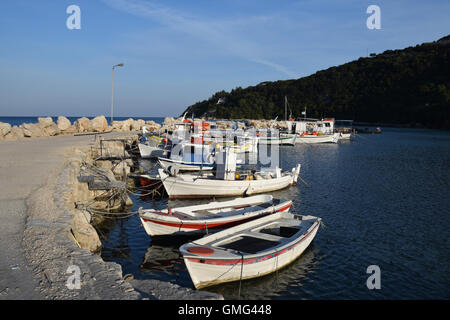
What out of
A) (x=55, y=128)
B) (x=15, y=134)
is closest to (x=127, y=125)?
(x=55, y=128)

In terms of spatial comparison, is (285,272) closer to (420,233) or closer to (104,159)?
(420,233)

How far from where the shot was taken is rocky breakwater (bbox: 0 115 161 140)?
2933 centimetres

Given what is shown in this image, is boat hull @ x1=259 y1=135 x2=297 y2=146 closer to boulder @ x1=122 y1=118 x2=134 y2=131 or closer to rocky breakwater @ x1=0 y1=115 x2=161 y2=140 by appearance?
boulder @ x1=122 y1=118 x2=134 y2=131

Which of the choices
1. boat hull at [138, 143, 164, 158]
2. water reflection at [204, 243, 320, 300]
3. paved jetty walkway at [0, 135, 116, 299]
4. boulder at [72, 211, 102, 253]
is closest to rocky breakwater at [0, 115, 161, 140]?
boat hull at [138, 143, 164, 158]

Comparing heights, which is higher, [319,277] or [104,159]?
[104,159]

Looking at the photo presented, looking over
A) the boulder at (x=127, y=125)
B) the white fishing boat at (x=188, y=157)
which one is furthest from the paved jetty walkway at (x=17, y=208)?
the boulder at (x=127, y=125)

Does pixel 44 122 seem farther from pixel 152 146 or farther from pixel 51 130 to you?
pixel 152 146

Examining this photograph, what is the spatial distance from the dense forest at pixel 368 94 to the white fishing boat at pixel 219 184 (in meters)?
92.1

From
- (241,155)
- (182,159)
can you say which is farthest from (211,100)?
(182,159)
